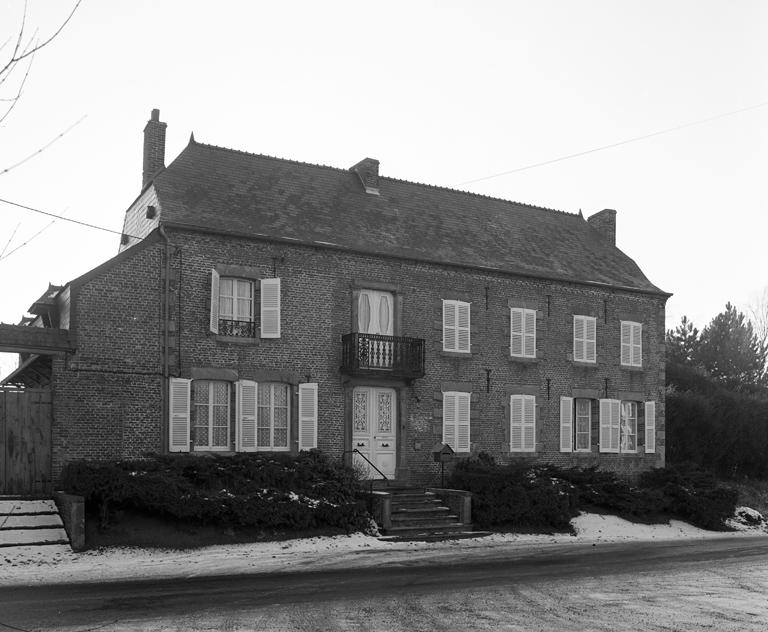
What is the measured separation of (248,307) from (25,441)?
538 cm

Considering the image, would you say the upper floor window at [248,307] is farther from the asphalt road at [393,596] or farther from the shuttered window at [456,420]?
the asphalt road at [393,596]

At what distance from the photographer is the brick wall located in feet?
57.8

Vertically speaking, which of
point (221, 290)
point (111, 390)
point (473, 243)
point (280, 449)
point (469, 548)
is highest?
point (473, 243)

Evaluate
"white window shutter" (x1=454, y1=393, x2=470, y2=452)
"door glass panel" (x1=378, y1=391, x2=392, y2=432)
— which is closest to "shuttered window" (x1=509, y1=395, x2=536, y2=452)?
"white window shutter" (x1=454, y1=393, x2=470, y2=452)

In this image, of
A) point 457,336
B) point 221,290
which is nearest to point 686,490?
point 457,336

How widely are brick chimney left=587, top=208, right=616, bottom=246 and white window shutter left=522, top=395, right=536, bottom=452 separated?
7.32 m

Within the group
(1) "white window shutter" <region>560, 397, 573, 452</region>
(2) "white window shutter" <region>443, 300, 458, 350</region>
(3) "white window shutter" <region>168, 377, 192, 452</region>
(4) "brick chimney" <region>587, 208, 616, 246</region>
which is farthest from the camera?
(4) "brick chimney" <region>587, 208, 616, 246</region>

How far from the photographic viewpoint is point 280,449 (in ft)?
63.6

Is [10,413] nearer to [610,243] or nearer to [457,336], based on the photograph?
[457,336]

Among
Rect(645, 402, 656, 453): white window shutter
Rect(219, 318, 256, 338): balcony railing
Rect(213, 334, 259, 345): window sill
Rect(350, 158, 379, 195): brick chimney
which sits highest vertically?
Rect(350, 158, 379, 195): brick chimney

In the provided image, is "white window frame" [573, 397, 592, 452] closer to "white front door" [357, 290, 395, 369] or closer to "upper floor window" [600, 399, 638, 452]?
"upper floor window" [600, 399, 638, 452]

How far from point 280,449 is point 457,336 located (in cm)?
549

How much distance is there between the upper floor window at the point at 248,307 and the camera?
1914cm

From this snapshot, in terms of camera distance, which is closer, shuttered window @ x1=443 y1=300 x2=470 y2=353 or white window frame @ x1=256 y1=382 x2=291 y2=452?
white window frame @ x1=256 y1=382 x2=291 y2=452
